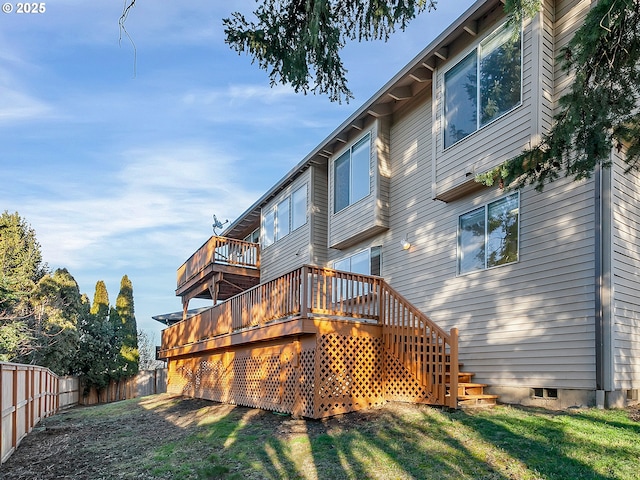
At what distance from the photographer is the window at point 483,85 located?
27.3ft

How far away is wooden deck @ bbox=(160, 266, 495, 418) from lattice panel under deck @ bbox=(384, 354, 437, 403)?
0.02 m

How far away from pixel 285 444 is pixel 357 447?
1.08 m

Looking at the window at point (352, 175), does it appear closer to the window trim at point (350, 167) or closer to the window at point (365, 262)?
the window trim at point (350, 167)

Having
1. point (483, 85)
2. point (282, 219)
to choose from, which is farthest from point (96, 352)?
point (483, 85)

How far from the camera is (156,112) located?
16.6m

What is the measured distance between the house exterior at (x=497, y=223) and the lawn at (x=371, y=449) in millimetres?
977

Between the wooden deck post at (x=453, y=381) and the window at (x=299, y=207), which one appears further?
the window at (x=299, y=207)

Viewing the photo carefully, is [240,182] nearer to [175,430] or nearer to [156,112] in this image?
[156,112]

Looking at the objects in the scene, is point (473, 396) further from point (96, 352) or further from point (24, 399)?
point (96, 352)

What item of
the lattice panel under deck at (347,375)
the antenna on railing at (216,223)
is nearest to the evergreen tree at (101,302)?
the antenna on railing at (216,223)

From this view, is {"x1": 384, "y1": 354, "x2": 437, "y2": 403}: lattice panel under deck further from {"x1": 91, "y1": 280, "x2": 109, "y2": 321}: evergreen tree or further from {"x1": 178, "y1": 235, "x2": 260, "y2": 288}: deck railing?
{"x1": 91, "y1": 280, "x2": 109, "y2": 321}: evergreen tree

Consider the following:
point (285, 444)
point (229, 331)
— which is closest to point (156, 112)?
point (229, 331)

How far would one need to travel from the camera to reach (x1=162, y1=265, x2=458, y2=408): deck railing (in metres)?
7.66

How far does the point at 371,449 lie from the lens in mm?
6051
